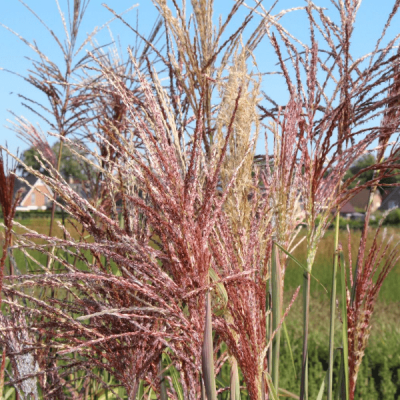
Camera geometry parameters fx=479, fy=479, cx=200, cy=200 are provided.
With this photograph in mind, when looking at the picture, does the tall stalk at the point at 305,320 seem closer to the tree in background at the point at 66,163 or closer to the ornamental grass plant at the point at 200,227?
the ornamental grass plant at the point at 200,227

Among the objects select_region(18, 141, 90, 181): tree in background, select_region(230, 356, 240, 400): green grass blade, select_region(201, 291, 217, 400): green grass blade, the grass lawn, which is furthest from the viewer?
the grass lawn

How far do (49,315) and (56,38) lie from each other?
279 centimetres

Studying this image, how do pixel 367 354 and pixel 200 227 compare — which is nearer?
pixel 200 227

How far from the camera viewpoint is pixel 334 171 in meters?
1.65

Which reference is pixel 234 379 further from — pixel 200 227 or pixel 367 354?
pixel 367 354

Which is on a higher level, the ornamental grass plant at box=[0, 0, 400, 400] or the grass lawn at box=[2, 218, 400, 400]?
the ornamental grass plant at box=[0, 0, 400, 400]

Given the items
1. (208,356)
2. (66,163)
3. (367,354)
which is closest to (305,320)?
(208,356)

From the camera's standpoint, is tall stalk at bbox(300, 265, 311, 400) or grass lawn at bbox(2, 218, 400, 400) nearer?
tall stalk at bbox(300, 265, 311, 400)

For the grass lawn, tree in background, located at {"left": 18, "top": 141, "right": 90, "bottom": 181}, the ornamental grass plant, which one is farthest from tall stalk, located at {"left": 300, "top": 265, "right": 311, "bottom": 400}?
the grass lawn

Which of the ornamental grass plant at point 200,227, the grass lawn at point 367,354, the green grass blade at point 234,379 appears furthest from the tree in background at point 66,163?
the grass lawn at point 367,354

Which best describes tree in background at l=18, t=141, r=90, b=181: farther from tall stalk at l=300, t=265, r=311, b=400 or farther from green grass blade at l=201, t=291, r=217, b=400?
tall stalk at l=300, t=265, r=311, b=400

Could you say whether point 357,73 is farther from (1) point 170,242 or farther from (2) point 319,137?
(1) point 170,242

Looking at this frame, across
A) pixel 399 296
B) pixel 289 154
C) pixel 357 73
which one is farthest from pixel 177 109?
pixel 399 296

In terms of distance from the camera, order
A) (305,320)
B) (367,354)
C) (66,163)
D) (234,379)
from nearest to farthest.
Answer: (234,379), (305,320), (367,354), (66,163)
